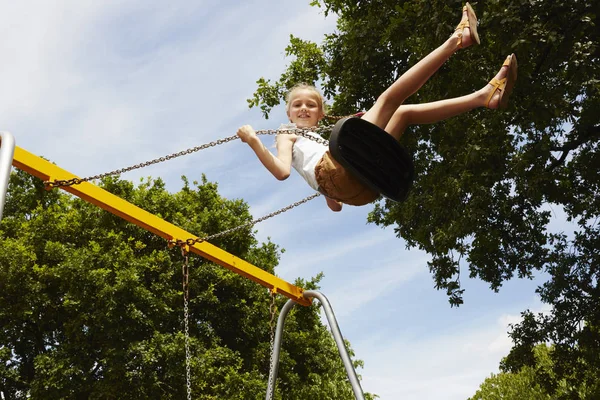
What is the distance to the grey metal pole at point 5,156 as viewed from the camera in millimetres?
3211

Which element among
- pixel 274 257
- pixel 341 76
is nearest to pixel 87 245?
pixel 274 257

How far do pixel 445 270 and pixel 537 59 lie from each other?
3340 mm

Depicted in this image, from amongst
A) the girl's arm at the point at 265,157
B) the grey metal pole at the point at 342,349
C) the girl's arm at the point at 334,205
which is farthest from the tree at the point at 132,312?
the girl's arm at the point at 265,157

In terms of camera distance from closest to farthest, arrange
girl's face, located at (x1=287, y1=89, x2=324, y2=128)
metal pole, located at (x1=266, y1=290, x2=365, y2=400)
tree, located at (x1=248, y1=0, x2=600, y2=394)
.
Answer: girl's face, located at (x1=287, y1=89, x2=324, y2=128), metal pole, located at (x1=266, y1=290, x2=365, y2=400), tree, located at (x1=248, y1=0, x2=600, y2=394)

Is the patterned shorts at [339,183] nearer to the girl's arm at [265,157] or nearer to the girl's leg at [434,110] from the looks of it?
the girl's arm at [265,157]

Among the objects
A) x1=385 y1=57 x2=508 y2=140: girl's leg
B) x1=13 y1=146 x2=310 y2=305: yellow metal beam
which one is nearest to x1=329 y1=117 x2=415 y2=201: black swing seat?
x1=385 y1=57 x2=508 y2=140: girl's leg

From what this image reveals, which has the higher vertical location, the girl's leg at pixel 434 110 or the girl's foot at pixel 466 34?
the girl's foot at pixel 466 34

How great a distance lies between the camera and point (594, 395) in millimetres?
9633

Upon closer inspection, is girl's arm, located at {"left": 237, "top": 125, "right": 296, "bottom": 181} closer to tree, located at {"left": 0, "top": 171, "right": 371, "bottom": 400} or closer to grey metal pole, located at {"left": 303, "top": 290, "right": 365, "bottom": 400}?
grey metal pole, located at {"left": 303, "top": 290, "right": 365, "bottom": 400}

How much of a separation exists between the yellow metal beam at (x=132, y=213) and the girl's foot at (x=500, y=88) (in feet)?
8.62

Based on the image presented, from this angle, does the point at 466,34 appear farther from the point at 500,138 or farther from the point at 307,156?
the point at 500,138

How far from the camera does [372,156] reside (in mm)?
3223

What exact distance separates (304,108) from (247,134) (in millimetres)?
618

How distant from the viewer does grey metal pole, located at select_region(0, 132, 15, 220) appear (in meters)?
3.21
